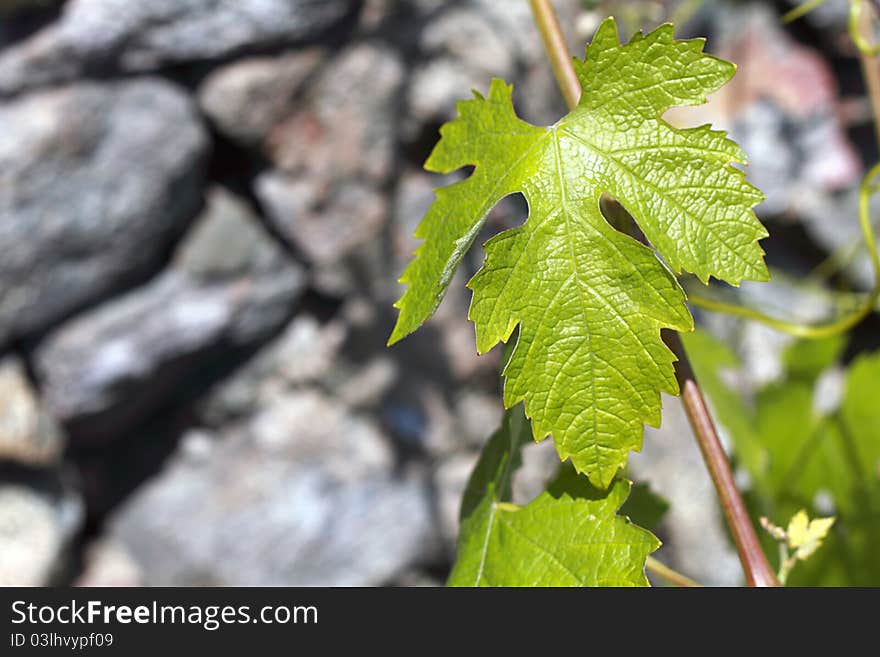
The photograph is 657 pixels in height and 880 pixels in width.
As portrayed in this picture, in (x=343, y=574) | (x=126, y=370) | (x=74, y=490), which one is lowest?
(x=343, y=574)

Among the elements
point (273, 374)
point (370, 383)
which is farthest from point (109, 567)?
point (370, 383)

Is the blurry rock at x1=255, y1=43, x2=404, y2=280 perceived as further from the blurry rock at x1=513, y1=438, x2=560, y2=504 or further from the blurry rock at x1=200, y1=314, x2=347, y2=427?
the blurry rock at x1=513, y1=438, x2=560, y2=504

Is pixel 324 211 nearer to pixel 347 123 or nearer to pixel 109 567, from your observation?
pixel 347 123

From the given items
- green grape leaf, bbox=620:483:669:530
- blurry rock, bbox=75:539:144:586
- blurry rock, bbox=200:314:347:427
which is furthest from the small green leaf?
blurry rock, bbox=75:539:144:586

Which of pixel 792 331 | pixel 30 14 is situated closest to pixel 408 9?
pixel 30 14
